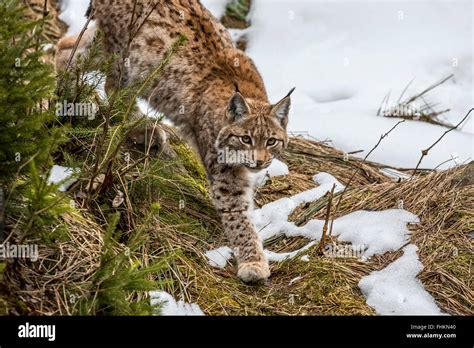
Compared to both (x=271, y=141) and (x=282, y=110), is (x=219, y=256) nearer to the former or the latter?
(x=271, y=141)

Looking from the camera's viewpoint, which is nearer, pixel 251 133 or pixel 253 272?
pixel 253 272

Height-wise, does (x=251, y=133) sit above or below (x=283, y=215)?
above

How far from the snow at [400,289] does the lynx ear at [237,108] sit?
5.00 feet

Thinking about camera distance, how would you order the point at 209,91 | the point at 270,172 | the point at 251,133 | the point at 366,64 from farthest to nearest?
1. the point at 366,64
2. the point at 270,172
3. the point at 209,91
4. the point at 251,133

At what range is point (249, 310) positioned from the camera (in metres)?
4.42

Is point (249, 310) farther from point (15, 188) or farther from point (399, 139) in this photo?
point (399, 139)

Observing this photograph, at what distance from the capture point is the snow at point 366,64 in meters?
7.54

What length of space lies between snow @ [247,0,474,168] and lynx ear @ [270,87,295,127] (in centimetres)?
155

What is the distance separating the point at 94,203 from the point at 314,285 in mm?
1339

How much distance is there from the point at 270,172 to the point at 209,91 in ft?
2.74

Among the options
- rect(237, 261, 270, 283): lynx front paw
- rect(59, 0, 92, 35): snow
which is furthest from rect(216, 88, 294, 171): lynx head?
rect(59, 0, 92, 35): snow

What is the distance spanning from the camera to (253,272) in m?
4.80

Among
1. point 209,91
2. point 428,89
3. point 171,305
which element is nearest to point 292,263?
point 171,305
